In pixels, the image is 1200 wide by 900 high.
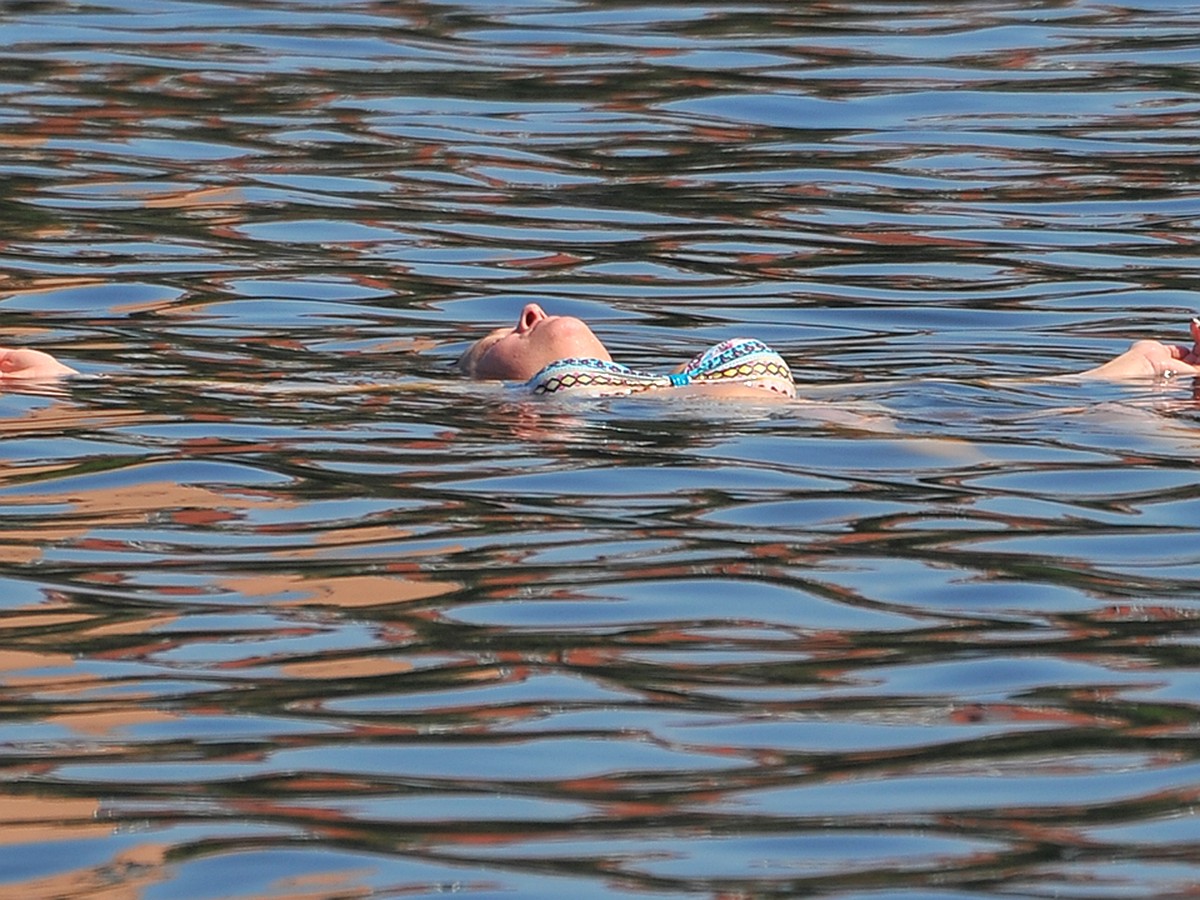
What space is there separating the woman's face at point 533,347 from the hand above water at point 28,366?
1.48 m

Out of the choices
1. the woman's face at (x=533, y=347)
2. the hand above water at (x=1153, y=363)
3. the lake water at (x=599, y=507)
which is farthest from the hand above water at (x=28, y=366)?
the hand above water at (x=1153, y=363)

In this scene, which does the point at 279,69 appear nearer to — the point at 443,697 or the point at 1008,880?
the point at 443,697

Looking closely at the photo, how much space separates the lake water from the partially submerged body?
0.16 metres

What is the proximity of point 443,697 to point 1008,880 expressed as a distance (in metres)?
1.34

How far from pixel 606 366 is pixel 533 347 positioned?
0.37 metres

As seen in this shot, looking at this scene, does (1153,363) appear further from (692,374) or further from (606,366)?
(606,366)

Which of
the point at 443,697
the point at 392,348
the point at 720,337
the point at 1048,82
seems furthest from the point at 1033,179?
the point at 443,697

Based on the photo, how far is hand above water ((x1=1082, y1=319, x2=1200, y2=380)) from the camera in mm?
8266

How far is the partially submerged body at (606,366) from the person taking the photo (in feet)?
26.2

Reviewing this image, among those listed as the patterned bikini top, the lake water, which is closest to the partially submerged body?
the patterned bikini top

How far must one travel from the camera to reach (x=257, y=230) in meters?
11.9

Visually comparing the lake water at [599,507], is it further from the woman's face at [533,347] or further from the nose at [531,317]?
the nose at [531,317]

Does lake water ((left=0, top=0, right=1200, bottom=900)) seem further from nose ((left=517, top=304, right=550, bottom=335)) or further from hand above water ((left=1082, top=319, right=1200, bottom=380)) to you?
nose ((left=517, top=304, right=550, bottom=335))

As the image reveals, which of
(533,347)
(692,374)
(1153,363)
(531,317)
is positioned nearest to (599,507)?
(692,374)
